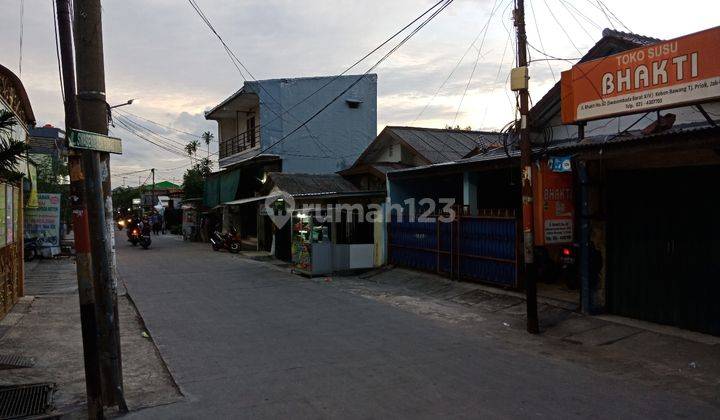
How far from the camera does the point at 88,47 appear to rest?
5.45m

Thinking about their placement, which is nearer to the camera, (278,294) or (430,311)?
(430,311)

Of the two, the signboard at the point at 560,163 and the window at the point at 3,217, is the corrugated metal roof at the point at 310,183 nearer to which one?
the window at the point at 3,217

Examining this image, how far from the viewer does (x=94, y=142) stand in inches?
208

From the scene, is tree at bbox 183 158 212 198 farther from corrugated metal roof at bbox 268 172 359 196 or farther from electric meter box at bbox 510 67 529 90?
electric meter box at bbox 510 67 529 90

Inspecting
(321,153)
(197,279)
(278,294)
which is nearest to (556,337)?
(278,294)

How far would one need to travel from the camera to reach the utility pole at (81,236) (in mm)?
5184

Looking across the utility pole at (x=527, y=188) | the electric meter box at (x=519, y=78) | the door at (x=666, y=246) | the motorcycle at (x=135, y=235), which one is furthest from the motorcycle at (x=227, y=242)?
the door at (x=666, y=246)

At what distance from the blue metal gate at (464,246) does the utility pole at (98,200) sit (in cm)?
820

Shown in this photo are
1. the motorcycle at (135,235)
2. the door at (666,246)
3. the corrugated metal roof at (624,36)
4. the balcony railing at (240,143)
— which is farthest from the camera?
the balcony railing at (240,143)

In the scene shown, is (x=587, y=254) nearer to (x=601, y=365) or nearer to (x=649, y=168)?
(x=649, y=168)

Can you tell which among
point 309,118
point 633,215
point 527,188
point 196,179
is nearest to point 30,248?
point 309,118

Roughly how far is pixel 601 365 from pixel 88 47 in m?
7.03

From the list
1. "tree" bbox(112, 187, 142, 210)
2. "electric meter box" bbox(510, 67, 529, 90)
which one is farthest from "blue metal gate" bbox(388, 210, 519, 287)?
"tree" bbox(112, 187, 142, 210)

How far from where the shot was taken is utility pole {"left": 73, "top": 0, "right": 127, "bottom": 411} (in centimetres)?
535
